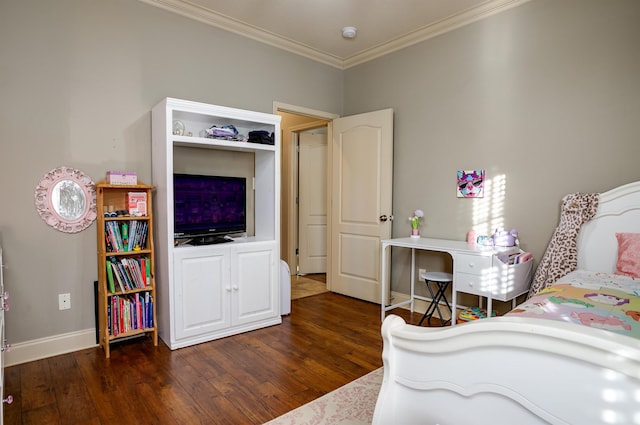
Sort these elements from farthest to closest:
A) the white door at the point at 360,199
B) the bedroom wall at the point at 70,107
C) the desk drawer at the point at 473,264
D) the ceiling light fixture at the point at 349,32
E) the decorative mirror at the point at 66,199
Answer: the white door at the point at 360,199
the ceiling light fixture at the point at 349,32
the desk drawer at the point at 473,264
the decorative mirror at the point at 66,199
the bedroom wall at the point at 70,107

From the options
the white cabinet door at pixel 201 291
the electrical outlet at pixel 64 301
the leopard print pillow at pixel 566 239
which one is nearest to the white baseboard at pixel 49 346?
the electrical outlet at pixel 64 301

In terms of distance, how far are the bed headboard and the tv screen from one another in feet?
9.24

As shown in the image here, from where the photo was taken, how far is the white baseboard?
8.50 feet

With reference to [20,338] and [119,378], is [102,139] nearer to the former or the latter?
[20,338]

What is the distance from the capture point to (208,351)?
284 cm

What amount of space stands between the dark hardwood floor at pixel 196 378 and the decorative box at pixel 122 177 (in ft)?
4.25

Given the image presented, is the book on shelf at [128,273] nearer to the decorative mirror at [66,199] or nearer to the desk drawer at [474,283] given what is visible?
the decorative mirror at [66,199]

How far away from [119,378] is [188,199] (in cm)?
142

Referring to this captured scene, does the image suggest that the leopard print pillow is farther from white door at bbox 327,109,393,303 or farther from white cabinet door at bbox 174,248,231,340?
white cabinet door at bbox 174,248,231,340

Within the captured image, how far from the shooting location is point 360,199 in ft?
13.6

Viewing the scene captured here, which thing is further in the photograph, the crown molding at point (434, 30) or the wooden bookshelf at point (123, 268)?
the crown molding at point (434, 30)

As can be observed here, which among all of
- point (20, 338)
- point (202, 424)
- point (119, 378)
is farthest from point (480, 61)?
point (20, 338)

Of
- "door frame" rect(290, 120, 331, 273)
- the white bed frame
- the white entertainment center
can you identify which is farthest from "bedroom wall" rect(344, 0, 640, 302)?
the white bed frame

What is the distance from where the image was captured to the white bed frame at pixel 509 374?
900mm
